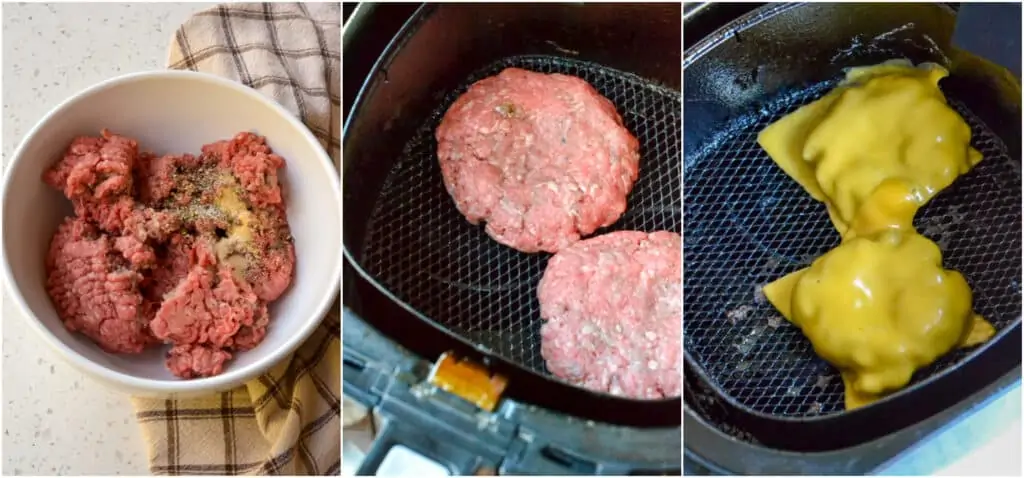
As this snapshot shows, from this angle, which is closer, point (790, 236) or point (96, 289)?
point (96, 289)

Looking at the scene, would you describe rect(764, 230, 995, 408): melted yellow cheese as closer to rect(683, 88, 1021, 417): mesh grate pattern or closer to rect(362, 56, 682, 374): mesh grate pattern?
rect(683, 88, 1021, 417): mesh grate pattern

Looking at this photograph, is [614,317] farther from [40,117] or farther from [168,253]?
[40,117]

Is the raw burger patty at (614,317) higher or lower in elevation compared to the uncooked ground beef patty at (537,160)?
lower

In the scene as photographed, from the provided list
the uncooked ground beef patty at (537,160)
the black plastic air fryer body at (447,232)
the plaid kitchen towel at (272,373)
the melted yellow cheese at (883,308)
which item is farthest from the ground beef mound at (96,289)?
the melted yellow cheese at (883,308)

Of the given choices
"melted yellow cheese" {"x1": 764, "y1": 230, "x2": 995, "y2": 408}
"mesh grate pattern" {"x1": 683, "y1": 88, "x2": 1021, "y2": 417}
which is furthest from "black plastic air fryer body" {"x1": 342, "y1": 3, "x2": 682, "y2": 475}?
"melted yellow cheese" {"x1": 764, "y1": 230, "x2": 995, "y2": 408}

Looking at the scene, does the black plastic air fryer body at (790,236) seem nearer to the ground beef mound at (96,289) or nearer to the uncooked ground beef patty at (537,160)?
the uncooked ground beef patty at (537,160)

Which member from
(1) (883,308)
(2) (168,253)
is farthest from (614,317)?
(2) (168,253)

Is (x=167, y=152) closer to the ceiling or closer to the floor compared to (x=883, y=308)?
closer to the ceiling
